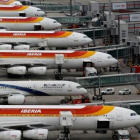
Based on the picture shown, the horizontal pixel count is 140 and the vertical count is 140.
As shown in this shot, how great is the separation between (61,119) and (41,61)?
3317 centimetres

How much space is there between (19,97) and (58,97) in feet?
27.7

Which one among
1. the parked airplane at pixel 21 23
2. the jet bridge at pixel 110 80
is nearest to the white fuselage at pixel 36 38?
the parked airplane at pixel 21 23

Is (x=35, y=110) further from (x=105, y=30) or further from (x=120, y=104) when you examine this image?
(x=105, y=30)

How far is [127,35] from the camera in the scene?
13088cm

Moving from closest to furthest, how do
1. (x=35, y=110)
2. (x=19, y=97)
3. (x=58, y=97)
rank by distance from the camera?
(x=35, y=110)
(x=19, y=97)
(x=58, y=97)

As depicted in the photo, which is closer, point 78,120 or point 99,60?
point 78,120

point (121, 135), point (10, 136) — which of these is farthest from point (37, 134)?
point (121, 135)

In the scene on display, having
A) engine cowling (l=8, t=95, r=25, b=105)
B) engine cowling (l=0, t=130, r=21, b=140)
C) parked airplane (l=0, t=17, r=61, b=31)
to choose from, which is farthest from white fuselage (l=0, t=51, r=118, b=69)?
engine cowling (l=0, t=130, r=21, b=140)

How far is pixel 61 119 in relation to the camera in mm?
76062

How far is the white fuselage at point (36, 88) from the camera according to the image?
91.2 meters

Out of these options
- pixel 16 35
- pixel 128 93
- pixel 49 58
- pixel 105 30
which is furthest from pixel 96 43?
pixel 128 93

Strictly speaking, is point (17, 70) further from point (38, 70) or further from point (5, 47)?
point (5, 47)

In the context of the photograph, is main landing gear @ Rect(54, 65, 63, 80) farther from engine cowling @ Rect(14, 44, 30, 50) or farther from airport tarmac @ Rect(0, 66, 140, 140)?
engine cowling @ Rect(14, 44, 30, 50)

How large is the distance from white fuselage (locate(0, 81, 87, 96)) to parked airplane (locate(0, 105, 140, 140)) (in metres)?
14.4
